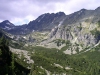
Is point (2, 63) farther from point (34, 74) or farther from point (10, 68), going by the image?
point (34, 74)

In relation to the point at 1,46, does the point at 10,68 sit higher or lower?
lower

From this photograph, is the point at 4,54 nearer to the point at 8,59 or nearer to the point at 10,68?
the point at 8,59

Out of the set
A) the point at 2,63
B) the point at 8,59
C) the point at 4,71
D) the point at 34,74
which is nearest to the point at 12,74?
the point at 4,71

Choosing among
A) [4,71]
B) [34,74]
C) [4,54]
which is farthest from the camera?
[34,74]

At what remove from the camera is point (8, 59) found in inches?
5522

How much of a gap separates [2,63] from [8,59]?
13.2 meters

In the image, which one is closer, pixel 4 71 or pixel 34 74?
pixel 4 71

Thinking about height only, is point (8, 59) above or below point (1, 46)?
below

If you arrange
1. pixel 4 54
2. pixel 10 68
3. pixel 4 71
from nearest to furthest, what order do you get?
pixel 4 71, pixel 10 68, pixel 4 54

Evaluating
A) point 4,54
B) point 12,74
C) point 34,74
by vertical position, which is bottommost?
point 34,74

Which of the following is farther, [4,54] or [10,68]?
[4,54]

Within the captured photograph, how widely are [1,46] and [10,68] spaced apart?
26937 millimetres

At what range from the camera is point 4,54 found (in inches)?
5472

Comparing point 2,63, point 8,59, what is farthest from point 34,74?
point 2,63
